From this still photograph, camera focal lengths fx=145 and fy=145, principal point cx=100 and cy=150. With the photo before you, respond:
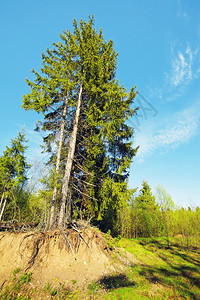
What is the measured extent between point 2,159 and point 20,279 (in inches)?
481

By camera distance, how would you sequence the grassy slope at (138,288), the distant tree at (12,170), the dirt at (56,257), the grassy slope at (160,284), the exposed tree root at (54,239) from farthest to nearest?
the distant tree at (12,170) < the exposed tree root at (54,239) < the dirt at (56,257) < the grassy slope at (160,284) < the grassy slope at (138,288)

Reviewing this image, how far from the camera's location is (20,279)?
5.00 m

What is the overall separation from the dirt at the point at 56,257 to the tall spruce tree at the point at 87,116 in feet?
7.80

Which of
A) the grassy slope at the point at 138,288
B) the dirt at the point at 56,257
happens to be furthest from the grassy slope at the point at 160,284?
the dirt at the point at 56,257

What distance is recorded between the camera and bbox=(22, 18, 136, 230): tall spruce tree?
9.40 m

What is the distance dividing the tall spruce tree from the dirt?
2377 mm

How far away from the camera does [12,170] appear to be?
49.2ft

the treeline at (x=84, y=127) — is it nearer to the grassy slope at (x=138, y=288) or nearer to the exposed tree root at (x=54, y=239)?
the exposed tree root at (x=54, y=239)

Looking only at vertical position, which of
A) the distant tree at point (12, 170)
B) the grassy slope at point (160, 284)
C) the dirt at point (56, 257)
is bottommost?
the grassy slope at point (160, 284)

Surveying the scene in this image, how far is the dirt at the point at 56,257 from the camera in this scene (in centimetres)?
544

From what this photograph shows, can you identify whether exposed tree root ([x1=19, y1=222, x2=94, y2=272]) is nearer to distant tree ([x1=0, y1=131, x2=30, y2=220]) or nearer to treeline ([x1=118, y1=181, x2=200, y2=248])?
distant tree ([x1=0, y1=131, x2=30, y2=220])

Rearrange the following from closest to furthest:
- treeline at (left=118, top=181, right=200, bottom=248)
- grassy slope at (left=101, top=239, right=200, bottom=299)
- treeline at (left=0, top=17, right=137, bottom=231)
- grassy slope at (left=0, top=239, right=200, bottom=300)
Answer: grassy slope at (left=0, top=239, right=200, bottom=300) → grassy slope at (left=101, top=239, right=200, bottom=299) → treeline at (left=0, top=17, right=137, bottom=231) → treeline at (left=118, top=181, right=200, bottom=248)

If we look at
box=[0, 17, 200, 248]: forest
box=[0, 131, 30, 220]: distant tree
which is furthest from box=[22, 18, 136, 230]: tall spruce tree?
box=[0, 131, 30, 220]: distant tree

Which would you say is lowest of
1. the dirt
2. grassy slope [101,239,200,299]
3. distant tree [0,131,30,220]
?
grassy slope [101,239,200,299]
